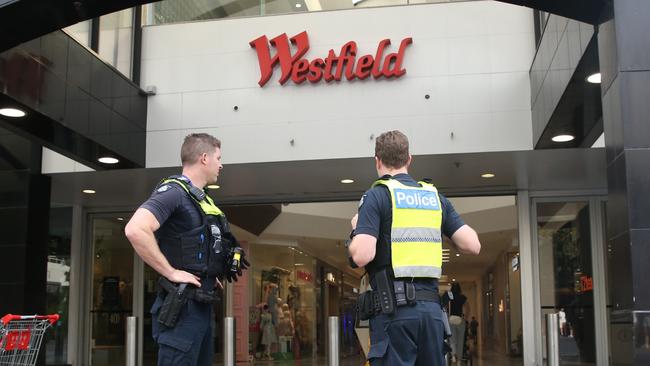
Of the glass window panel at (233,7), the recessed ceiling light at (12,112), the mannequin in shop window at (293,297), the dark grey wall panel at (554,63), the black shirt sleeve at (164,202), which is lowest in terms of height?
the mannequin in shop window at (293,297)

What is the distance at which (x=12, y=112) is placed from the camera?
7.71m

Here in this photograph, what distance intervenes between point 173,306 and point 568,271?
9.51 metres

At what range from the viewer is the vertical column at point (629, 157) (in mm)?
4098

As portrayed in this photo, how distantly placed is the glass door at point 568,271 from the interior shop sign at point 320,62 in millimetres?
3876

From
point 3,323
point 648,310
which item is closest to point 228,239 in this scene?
point 648,310

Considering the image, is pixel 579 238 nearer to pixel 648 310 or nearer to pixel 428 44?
pixel 428 44

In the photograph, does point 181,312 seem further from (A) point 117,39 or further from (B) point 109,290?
(B) point 109,290

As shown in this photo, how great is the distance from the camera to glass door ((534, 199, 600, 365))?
1154cm

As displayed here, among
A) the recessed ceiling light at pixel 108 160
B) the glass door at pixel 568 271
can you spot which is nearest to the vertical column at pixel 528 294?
the glass door at pixel 568 271

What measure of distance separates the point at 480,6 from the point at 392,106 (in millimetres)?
1741

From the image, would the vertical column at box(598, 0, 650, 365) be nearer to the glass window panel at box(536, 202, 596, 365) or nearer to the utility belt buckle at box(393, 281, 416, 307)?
the utility belt buckle at box(393, 281, 416, 307)

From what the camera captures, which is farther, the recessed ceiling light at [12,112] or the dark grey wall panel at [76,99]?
the recessed ceiling light at [12,112]

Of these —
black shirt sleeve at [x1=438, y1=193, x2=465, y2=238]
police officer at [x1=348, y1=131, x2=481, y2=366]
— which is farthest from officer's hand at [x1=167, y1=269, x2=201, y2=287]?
black shirt sleeve at [x1=438, y1=193, x2=465, y2=238]

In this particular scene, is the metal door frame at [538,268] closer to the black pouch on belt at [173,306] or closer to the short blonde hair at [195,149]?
the short blonde hair at [195,149]
